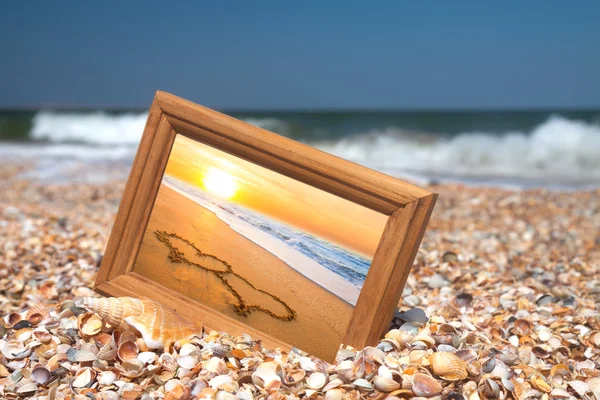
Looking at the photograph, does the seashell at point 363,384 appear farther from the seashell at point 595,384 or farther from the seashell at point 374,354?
the seashell at point 595,384

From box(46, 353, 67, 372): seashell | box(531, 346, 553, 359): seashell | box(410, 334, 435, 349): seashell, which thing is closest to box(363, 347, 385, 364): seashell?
box(410, 334, 435, 349): seashell

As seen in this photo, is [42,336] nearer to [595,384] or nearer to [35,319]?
[35,319]

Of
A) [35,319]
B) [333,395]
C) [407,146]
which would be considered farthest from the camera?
[407,146]

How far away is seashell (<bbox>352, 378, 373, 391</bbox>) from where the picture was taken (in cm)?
157

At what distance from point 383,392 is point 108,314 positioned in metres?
0.91

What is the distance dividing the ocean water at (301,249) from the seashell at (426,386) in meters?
0.35

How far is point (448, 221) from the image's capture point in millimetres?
5023

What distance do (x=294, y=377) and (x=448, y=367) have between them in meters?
0.43

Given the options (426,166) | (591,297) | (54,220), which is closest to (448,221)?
(591,297)

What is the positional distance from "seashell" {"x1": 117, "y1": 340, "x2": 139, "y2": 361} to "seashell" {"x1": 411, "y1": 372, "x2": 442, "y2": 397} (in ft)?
2.79

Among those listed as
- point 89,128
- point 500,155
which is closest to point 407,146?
point 500,155

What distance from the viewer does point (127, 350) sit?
1792mm

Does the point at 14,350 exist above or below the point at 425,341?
below

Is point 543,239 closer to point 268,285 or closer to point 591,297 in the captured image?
point 591,297
